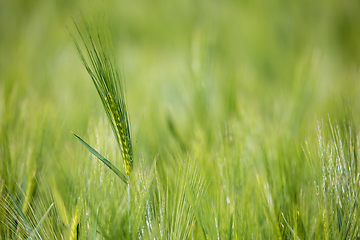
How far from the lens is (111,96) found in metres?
0.20

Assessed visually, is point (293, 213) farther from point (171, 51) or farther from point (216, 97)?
point (171, 51)

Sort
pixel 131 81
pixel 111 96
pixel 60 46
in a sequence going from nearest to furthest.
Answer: pixel 111 96, pixel 131 81, pixel 60 46

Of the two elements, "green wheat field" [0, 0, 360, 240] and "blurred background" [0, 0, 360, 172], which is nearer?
"green wheat field" [0, 0, 360, 240]

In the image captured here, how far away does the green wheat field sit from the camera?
0.21 metres

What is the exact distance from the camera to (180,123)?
48cm

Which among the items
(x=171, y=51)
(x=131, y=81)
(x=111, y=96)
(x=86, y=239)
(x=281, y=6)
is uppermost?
(x=281, y=6)

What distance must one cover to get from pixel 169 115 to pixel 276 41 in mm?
533

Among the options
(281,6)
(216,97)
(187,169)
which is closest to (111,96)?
(187,169)

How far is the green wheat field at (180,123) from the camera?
21cm

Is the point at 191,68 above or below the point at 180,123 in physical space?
above

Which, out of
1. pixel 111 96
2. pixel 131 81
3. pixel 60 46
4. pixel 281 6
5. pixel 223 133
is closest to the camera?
pixel 111 96

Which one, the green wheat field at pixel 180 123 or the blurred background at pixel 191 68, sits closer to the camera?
the green wheat field at pixel 180 123

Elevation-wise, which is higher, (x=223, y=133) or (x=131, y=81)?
(x=131, y=81)

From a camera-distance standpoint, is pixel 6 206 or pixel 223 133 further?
pixel 223 133
